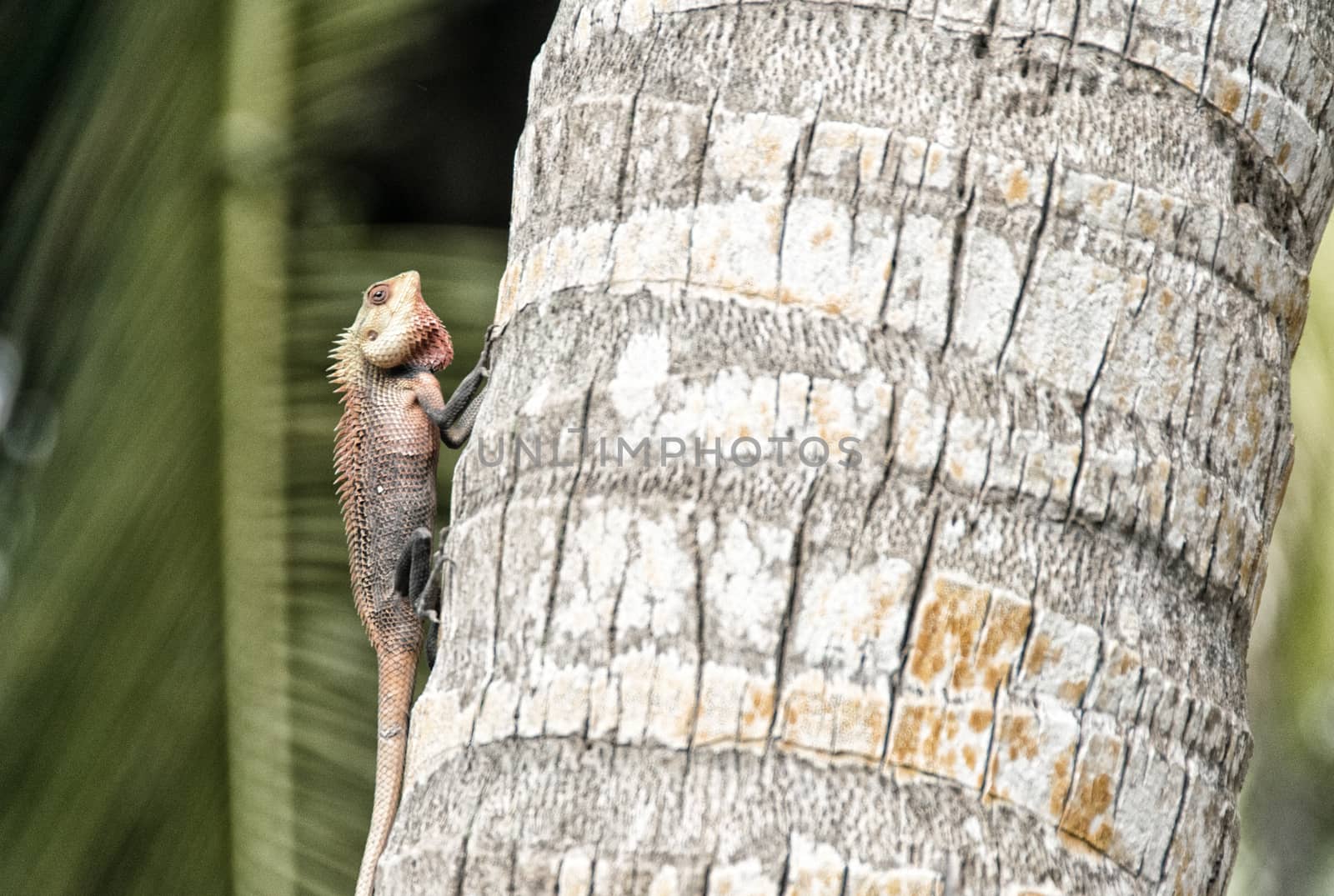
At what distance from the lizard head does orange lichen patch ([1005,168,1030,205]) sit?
8.07ft

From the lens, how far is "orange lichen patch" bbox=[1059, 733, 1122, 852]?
167 centimetres

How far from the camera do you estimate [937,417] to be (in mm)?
1722

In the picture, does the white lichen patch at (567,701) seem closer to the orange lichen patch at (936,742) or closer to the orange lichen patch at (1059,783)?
the orange lichen patch at (936,742)

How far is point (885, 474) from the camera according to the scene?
172 centimetres

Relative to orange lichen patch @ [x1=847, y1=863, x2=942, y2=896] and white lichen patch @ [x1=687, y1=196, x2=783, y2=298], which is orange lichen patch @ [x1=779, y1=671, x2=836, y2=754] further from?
white lichen patch @ [x1=687, y1=196, x2=783, y2=298]

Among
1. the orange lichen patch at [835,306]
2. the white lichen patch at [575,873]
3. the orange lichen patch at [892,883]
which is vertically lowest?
the white lichen patch at [575,873]

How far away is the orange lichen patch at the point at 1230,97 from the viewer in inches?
75.3

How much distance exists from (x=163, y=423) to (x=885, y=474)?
112 inches

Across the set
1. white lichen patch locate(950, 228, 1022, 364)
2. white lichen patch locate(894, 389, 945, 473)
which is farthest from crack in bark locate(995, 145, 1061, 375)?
white lichen patch locate(894, 389, 945, 473)

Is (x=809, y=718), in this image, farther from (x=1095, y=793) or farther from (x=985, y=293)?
(x=985, y=293)

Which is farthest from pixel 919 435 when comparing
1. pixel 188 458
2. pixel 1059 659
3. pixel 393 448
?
pixel 188 458

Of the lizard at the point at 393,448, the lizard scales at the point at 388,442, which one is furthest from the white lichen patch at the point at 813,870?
the lizard scales at the point at 388,442

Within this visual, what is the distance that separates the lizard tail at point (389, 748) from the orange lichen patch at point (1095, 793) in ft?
5.00

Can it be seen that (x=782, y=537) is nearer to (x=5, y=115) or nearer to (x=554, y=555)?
(x=554, y=555)
